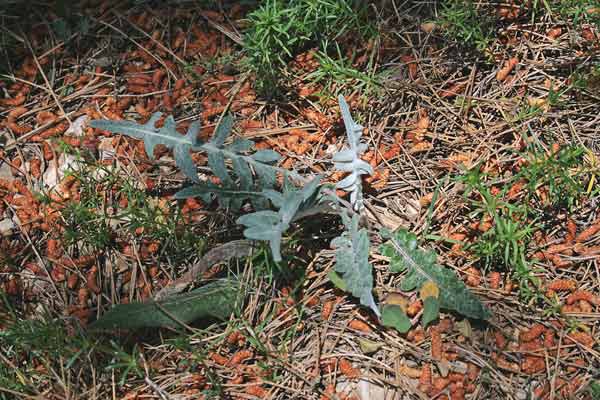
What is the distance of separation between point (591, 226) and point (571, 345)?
47 cm

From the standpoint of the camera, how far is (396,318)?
7.35 feet

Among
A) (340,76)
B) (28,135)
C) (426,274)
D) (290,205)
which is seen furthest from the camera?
(28,135)

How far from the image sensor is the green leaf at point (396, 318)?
2.23 m

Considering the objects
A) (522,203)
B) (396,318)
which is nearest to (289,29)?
(522,203)

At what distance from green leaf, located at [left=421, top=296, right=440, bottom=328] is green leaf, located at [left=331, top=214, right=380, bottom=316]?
0.54 feet

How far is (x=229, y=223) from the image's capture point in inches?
99.7

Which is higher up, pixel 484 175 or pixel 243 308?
pixel 484 175

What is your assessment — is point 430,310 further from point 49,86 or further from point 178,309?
point 49,86

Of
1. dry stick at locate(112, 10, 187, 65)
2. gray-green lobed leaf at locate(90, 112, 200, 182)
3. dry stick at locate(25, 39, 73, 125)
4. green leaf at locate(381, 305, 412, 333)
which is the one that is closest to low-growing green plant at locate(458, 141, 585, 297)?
green leaf at locate(381, 305, 412, 333)

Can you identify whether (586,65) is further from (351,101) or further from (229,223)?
(229,223)

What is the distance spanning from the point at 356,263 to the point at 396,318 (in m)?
0.24

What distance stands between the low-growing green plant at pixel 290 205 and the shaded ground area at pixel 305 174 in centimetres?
9

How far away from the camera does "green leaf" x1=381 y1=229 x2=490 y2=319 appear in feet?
7.18

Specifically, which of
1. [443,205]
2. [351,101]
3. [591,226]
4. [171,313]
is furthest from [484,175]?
[171,313]
